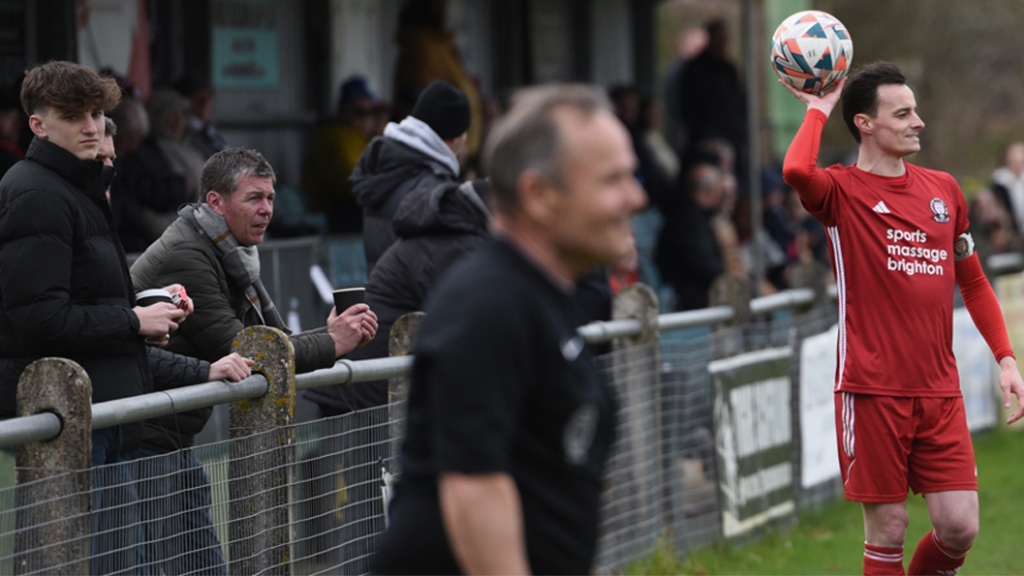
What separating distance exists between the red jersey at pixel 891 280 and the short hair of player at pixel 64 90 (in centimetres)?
259

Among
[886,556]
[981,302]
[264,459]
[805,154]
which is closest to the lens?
[264,459]

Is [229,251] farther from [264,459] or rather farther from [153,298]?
[264,459]

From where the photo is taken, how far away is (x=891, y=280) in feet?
20.1

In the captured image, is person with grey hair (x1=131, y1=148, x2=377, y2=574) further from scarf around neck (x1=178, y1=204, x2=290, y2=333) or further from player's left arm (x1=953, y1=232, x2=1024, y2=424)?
player's left arm (x1=953, y1=232, x2=1024, y2=424)

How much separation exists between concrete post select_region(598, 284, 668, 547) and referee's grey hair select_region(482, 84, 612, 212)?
5.04 meters

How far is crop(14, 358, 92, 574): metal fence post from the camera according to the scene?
4.64 metres

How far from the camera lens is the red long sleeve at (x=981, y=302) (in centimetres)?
641

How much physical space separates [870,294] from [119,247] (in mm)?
2869

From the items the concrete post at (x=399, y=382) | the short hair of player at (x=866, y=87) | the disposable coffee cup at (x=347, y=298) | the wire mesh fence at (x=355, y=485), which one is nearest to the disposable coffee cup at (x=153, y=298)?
the wire mesh fence at (x=355, y=485)

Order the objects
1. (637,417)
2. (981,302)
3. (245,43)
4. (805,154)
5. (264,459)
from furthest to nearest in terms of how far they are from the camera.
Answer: (245,43), (637,417), (981,302), (805,154), (264,459)

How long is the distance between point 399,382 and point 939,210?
2280 mm

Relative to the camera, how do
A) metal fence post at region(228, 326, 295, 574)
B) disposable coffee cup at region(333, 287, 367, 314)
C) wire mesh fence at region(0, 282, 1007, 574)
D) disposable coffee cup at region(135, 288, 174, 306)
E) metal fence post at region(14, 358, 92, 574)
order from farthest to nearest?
disposable coffee cup at region(333, 287, 367, 314), metal fence post at region(228, 326, 295, 574), disposable coffee cup at region(135, 288, 174, 306), wire mesh fence at region(0, 282, 1007, 574), metal fence post at region(14, 358, 92, 574)

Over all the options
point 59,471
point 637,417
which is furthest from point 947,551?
point 59,471

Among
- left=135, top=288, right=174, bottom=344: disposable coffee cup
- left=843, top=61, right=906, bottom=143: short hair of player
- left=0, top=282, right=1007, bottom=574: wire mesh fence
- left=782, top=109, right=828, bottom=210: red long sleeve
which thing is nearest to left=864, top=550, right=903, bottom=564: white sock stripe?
left=0, top=282, right=1007, bottom=574: wire mesh fence
